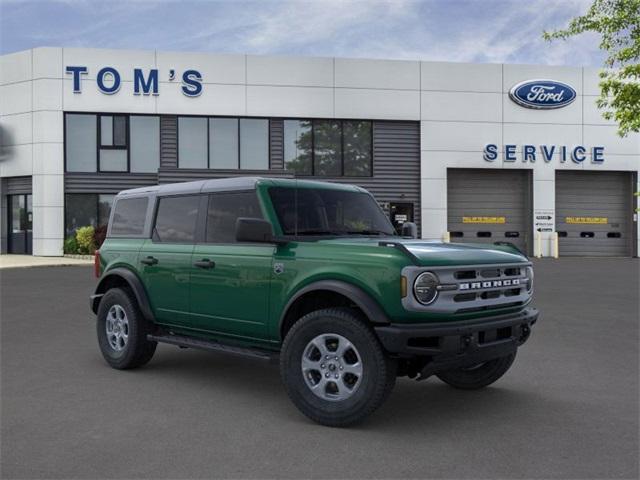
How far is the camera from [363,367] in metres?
4.51

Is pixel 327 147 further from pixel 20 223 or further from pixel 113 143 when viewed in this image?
pixel 20 223

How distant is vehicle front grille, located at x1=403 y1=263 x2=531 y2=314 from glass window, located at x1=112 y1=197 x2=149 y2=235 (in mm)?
3409

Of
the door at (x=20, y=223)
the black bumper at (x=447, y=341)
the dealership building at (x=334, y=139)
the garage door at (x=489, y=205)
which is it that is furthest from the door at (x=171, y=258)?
the garage door at (x=489, y=205)

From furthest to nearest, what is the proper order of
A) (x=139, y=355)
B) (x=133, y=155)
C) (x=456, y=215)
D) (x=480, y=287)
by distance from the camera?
(x=456, y=215) → (x=133, y=155) → (x=139, y=355) → (x=480, y=287)

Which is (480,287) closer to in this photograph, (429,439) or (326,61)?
(429,439)

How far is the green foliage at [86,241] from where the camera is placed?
25812 mm

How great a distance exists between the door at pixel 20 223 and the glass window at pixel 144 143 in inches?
203

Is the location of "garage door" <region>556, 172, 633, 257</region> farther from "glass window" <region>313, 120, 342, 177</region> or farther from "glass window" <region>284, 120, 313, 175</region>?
"glass window" <region>284, 120, 313, 175</region>

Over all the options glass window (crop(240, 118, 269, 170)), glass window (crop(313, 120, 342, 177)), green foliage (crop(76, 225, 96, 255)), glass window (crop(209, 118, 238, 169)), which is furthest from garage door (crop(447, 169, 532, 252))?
green foliage (crop(76, 225, 96, 255))

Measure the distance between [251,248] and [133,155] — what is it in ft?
77.0

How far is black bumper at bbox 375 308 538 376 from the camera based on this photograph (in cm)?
438

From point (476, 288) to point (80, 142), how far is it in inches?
1001

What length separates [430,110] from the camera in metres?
29.0

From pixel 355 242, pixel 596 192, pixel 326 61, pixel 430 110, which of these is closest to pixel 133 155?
pixel 326 61
